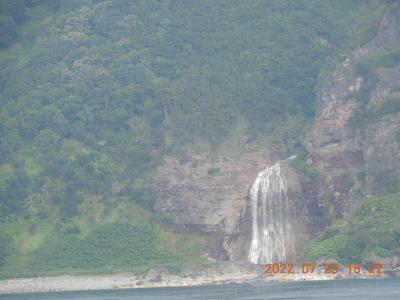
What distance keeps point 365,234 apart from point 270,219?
1096 centimetres

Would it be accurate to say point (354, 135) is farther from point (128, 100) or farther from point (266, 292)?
point (128, 100)

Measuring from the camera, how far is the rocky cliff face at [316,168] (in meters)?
93.5

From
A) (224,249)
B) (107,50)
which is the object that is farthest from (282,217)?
(107,50)

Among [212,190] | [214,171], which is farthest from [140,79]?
[212,190]

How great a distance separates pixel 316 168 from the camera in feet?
315

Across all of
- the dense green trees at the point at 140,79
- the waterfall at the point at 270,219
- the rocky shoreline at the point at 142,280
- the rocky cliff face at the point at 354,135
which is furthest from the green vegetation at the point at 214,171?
the rocky shoreline at the point at 142,280

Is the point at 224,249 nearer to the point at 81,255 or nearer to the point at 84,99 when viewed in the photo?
the point at 81,255

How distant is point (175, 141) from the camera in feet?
349

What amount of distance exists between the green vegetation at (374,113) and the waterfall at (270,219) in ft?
25.2

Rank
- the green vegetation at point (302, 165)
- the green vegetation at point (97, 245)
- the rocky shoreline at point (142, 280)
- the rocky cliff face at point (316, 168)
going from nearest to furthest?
the rocky shoreline at point (142, 280) → the rocky cliff face at point (316, 168) → the green vegetation at point (302, 165) → the green vegetation at point (97, 245)

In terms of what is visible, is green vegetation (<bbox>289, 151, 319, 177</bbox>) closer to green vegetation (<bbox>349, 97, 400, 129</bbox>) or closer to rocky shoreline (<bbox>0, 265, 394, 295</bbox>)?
green vegetation (<bbox>349, 97, 400, 129</bbox>)

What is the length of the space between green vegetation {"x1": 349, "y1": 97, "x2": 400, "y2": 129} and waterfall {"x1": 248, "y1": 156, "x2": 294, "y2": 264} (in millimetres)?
7695

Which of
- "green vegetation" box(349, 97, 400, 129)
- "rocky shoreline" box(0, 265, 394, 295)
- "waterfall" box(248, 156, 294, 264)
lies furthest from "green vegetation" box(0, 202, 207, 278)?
"green vegetation" box(349, 97, 400, 129)

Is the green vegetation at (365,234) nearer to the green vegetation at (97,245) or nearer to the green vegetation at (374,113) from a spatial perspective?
the green vegetation at (374,113)
